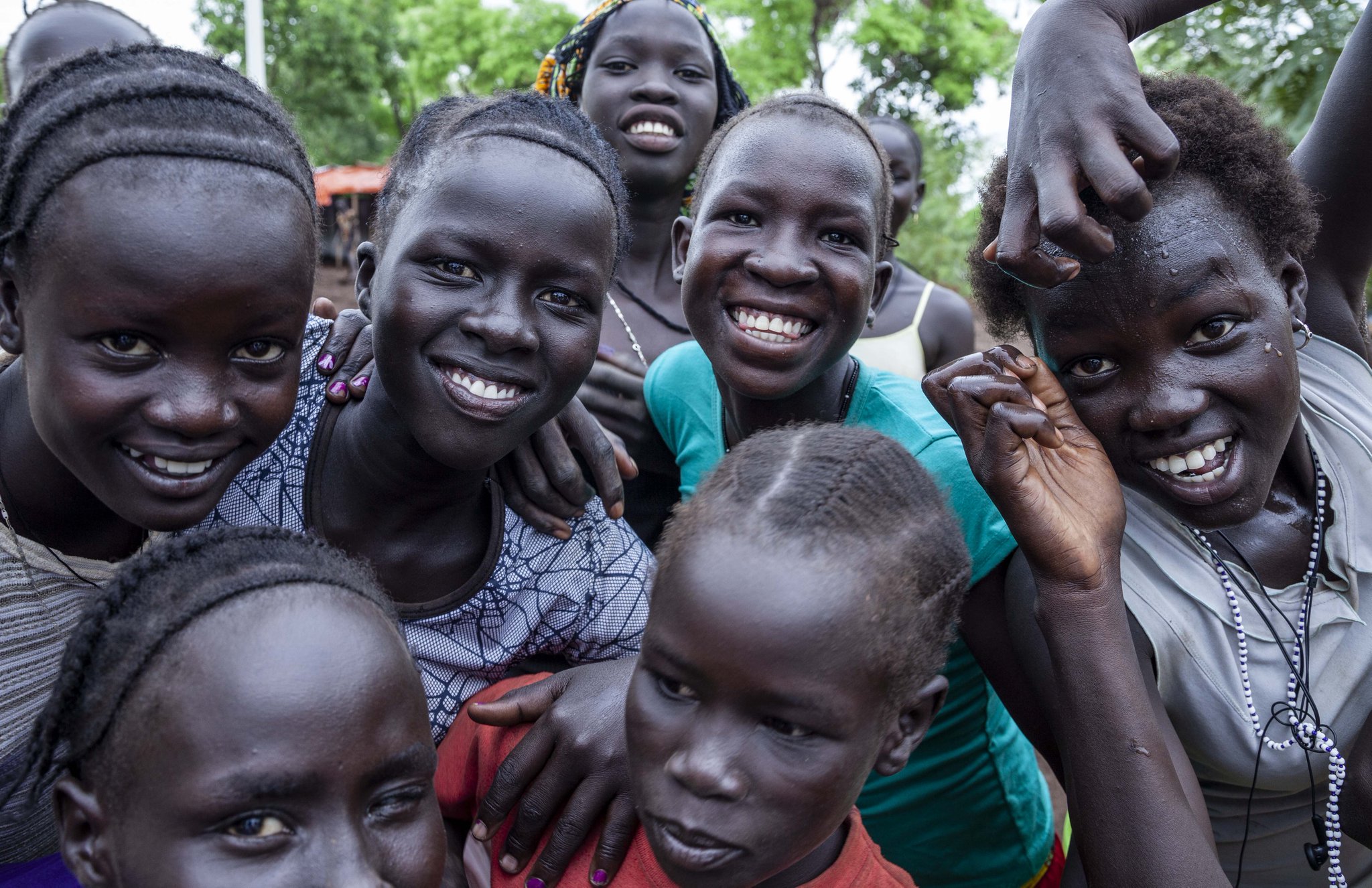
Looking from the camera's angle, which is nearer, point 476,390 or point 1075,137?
point 1075,137

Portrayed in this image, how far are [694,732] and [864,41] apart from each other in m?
16.6

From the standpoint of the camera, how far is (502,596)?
2.22 meters

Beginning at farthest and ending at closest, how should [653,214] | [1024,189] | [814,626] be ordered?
[653,214]
[1024,189]
[814,626]

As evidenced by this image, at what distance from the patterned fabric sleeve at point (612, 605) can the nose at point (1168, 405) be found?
975mm

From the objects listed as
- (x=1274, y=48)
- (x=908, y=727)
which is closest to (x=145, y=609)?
(x=908, y=727)

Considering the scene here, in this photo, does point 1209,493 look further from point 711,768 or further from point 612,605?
point 612,605

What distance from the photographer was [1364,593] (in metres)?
2.03

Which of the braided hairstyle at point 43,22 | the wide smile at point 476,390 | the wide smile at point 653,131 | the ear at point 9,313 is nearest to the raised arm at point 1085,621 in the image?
the wide smile at point 476,390

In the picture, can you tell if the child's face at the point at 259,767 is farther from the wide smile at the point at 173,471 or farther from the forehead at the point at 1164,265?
the forehead at the point at 1164,265

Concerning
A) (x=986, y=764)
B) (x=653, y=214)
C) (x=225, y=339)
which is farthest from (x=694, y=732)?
(x=653, y=214)

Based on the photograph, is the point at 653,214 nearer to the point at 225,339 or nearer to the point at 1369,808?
the point at 225,339

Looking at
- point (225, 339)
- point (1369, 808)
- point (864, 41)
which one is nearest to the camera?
point (225, 339)

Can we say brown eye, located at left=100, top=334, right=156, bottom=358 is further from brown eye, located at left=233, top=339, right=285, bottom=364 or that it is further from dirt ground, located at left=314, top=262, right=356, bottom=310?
dirt ground, located at left=314, top=262, right=356, bottom=310

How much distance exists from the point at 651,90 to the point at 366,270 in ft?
4.92
